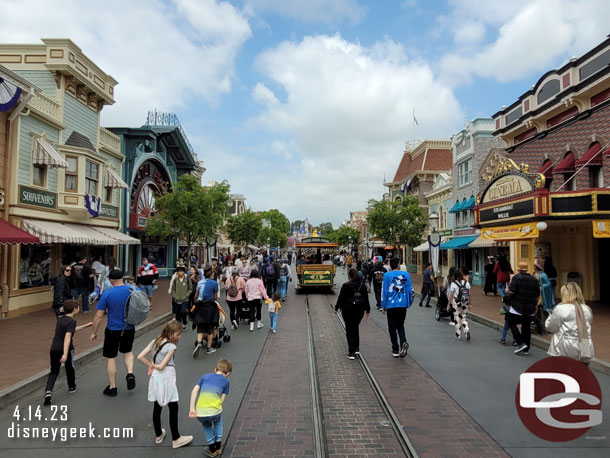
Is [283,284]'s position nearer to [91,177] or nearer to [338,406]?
[91,177]

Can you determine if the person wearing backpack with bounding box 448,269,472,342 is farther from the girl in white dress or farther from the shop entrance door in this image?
the shop entrance door

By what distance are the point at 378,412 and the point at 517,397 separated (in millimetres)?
1957

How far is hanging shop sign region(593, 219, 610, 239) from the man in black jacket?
4.68 metres

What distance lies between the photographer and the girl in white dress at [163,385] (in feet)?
13.5

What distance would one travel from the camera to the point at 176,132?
89.2 feet

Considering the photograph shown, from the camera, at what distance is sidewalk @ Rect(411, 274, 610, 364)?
25.7 ft

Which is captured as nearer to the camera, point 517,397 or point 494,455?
point 494,455

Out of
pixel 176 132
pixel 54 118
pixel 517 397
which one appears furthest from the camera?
pixel 176 132

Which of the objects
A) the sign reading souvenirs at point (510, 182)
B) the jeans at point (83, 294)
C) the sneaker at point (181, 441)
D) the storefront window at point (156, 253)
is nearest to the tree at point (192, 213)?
the storefront window at point (156, 253)

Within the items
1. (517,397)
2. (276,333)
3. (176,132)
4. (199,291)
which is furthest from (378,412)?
(176,132)

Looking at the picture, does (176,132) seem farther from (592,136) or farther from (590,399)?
(590,399)

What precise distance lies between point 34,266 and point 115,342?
33.9ft

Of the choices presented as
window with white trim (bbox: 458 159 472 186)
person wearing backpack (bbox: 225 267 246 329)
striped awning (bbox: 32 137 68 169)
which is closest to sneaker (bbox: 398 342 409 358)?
person wearing backpack (bbox: 225 267 246 329)

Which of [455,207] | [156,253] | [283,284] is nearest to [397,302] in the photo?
[283,284]
